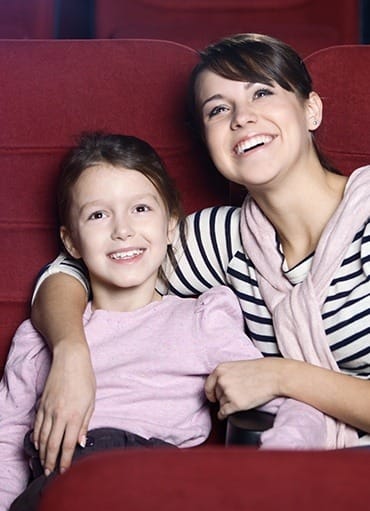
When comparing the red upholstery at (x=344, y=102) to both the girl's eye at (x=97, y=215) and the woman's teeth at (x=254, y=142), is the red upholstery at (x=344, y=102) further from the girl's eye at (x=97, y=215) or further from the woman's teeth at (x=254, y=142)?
the girl's eye at (x=97, y=215)

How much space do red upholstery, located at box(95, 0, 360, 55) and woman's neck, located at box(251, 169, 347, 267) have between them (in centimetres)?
Result: 87

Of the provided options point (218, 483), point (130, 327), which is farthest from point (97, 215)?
point (218, 483)

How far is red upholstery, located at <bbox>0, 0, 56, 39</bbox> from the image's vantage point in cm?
225

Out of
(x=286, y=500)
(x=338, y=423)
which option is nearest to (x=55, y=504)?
(x=286, y=500)

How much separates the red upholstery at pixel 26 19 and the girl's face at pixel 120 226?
38.5 inches

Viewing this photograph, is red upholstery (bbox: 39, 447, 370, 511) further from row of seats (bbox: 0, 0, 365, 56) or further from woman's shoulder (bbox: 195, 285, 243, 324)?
row of seats (bbox: 0, 0, 365, 56)

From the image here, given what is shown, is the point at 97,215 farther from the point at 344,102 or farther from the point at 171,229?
the point at 344,102

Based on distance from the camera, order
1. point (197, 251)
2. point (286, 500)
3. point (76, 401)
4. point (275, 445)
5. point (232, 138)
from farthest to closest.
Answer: point (197, 251), point (232, 138), point (76, 401), point (275, 445), point (286, 500)

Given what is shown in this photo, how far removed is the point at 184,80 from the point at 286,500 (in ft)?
3.18

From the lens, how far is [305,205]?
1333mm

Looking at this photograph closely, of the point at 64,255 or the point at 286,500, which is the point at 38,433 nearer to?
the point at 64,255

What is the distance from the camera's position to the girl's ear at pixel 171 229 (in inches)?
55.7

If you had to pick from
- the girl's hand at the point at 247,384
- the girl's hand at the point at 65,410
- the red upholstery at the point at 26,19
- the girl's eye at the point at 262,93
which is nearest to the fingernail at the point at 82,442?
the girl's hand at the point at 65,410

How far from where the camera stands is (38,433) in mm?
1221
